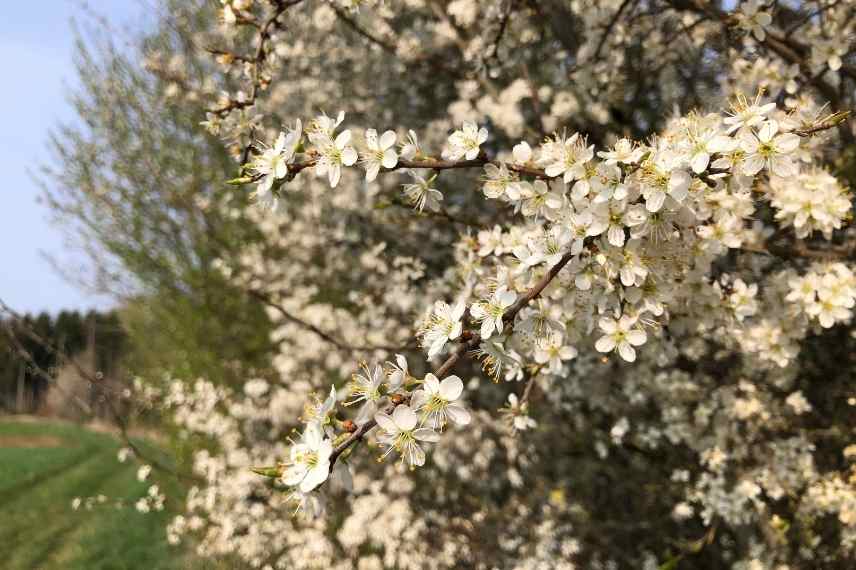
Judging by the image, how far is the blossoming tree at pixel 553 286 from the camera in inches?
61.8

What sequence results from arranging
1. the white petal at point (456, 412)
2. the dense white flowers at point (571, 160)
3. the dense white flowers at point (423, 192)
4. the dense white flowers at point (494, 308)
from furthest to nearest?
the dense white flowers at point (423, 192), the dense white flowers at point (571, 160), the dense white flowers at point (494, 308), the white petal at point (456, 412)

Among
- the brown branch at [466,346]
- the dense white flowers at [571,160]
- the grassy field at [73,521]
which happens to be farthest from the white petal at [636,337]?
the grassy field at [73,521]

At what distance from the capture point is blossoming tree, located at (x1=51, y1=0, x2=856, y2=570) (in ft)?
5.15

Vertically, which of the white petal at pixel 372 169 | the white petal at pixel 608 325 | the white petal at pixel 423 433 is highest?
the white petal at pixel 372 169

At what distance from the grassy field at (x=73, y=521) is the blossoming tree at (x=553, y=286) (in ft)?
2.98

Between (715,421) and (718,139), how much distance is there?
264 cm

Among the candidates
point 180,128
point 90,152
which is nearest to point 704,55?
point 180,128

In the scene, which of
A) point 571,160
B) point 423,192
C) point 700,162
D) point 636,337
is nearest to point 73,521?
point 423,192

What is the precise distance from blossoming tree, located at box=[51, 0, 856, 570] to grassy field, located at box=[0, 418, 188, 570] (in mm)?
908

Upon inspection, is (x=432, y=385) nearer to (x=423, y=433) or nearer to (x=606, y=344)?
(x=423, y=433)

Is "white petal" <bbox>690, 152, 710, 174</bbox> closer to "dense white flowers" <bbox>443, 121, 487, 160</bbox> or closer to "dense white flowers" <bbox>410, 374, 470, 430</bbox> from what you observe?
"dense white flowers" <bbox>443, 121, 487, 160</bbox>

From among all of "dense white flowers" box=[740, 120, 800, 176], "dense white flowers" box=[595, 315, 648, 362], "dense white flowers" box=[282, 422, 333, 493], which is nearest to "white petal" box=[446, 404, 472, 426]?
"dense white flowers" box=[282, 422, 333, 493]

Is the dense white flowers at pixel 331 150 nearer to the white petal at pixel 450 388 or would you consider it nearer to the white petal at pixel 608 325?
the white petal at pixel 450 388

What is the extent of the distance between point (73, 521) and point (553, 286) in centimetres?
862
